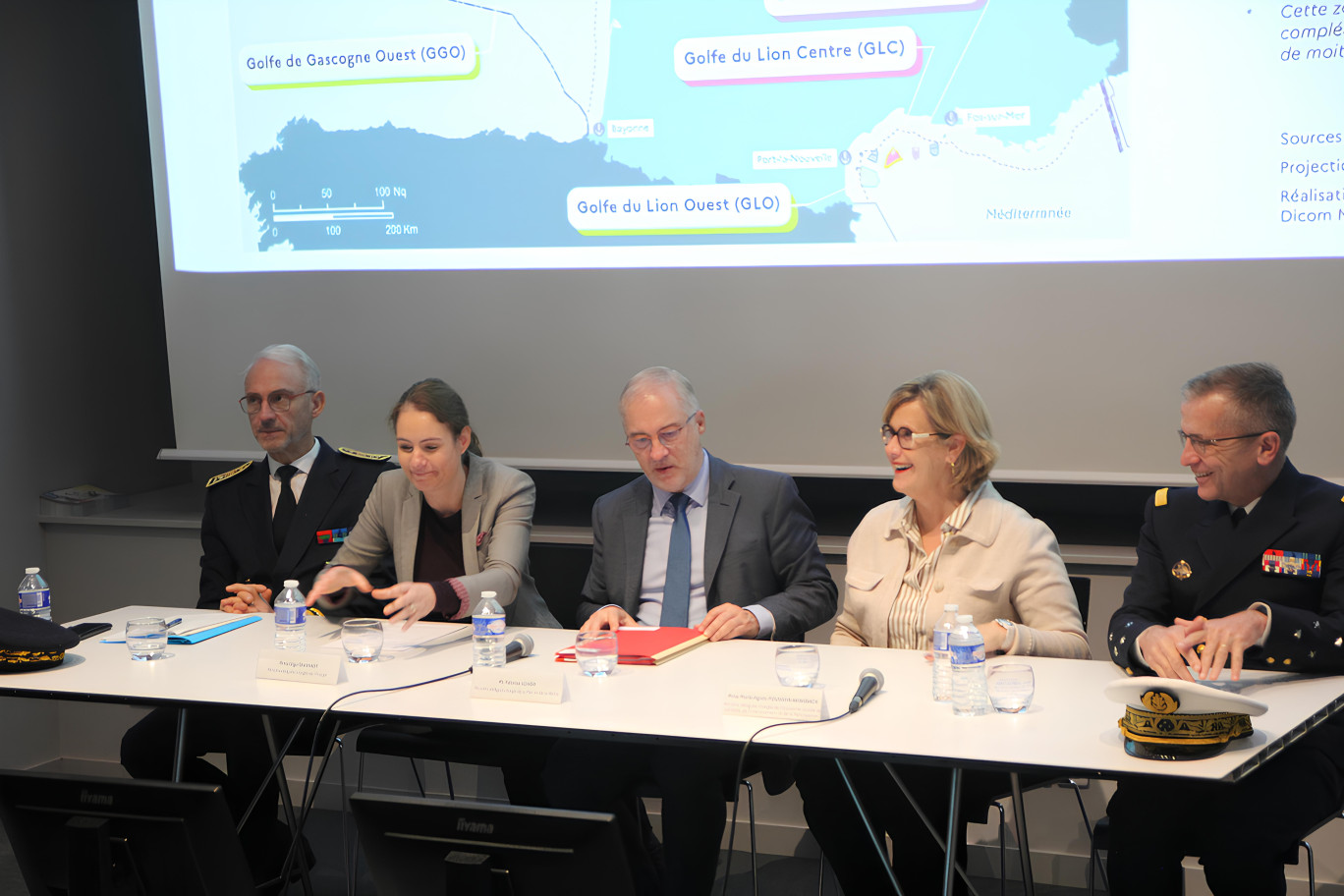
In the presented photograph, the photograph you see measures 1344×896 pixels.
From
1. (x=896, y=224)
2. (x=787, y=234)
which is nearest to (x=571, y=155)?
(x=787, y=234)

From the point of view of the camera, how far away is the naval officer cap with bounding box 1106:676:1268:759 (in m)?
1.73

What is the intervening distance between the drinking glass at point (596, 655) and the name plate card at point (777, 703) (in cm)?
36

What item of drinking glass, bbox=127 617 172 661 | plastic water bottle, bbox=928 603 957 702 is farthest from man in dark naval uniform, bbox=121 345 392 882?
plastic water bottle, bbox=928 603 957 702

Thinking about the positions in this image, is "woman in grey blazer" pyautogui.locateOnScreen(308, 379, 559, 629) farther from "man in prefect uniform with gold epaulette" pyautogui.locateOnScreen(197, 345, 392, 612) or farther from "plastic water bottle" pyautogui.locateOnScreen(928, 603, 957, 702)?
"plastic water bottle" pyautogui.locateOnScreen(928, 603, 957, 702)

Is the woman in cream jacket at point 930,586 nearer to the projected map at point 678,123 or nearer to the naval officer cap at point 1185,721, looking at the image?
the naval officer cap at point 1185,721

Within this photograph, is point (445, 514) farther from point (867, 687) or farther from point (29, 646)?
point (867, 687)

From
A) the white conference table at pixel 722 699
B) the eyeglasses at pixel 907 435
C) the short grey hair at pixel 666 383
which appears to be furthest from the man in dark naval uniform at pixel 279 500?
the eyeglasses at pixel 907 435

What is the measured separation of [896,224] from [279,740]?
2.44m

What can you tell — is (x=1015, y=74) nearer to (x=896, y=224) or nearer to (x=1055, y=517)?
(x=896, y=224)

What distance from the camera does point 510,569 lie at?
9.80ft

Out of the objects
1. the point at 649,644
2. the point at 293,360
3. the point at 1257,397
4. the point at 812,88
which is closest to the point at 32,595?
the point at 293,360

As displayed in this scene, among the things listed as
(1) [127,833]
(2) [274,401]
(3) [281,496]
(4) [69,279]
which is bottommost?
(1) [127,833]

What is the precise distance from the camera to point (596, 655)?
2.30m

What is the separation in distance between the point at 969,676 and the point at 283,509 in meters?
2.22
